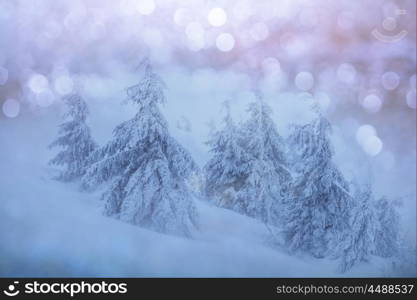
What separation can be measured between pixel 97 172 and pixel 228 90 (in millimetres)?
1566

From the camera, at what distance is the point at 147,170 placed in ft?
16.6

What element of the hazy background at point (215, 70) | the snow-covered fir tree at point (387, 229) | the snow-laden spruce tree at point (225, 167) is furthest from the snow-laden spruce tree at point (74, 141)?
the snow-covered fir tree at point (387, 229)

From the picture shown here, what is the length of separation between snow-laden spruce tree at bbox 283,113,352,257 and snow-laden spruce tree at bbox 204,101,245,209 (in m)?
0.56

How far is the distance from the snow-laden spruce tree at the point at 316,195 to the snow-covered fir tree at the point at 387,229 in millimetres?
387

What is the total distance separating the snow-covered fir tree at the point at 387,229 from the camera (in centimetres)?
534

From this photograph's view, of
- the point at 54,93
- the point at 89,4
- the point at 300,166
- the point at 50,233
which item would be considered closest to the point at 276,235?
the point at 300,166

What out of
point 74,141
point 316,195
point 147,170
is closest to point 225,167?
point 147,170

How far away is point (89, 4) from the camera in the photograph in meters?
5.12

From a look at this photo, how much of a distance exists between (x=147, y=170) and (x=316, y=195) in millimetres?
1754

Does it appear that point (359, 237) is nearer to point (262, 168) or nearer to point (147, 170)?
point (262, 168)

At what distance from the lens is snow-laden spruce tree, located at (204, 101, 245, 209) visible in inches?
202

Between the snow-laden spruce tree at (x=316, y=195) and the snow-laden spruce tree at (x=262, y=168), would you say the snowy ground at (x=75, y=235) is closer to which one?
the snow-laden spruce tree at (x=262, y=168)

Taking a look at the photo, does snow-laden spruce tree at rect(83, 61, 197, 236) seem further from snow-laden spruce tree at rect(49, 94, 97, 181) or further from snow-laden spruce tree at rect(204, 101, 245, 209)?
snow-laden spruce tree at rect(204, 101, 245, 209)

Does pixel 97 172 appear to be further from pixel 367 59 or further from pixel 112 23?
pixel 367 59
